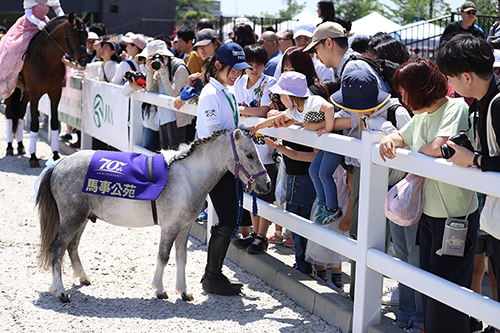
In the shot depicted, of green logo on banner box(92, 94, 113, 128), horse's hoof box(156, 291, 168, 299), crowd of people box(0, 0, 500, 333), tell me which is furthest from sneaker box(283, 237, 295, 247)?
green logo on banner box(92, 94, 113, 128)

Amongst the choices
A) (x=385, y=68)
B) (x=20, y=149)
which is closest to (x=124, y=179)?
(x=385, y=68)

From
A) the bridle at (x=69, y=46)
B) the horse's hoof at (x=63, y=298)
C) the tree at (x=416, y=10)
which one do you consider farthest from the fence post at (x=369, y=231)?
the tree at (x=416, y=10)

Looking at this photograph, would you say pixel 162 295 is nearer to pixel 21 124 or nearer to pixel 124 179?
pixel 124 179

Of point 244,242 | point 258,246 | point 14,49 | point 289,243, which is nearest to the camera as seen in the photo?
point 258,246

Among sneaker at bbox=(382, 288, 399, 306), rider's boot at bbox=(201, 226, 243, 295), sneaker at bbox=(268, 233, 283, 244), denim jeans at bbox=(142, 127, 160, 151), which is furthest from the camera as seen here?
denim jeans at bbox=(142, 127, 160, 151)

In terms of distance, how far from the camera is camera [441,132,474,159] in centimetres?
281

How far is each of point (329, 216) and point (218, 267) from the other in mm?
1009

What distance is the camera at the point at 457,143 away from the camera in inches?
111

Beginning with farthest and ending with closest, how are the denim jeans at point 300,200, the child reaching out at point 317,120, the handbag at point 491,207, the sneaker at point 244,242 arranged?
the sneaker at point 244,242 → the denim jeans at point 300,200 → the child reaching out at point 317,120 → the handbag at point 491,207

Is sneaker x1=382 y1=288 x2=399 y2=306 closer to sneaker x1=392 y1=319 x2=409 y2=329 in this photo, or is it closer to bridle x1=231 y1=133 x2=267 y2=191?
sneaker x1=392 y1=319 x2=409 y2=329

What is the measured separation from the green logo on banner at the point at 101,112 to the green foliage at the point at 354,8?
45391 mm

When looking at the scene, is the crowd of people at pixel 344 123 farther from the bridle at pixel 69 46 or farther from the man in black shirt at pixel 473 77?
→ the bridle at pixel 69 46

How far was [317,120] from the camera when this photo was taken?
425cm

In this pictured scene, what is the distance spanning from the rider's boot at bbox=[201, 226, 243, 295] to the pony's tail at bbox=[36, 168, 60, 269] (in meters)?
1.28
